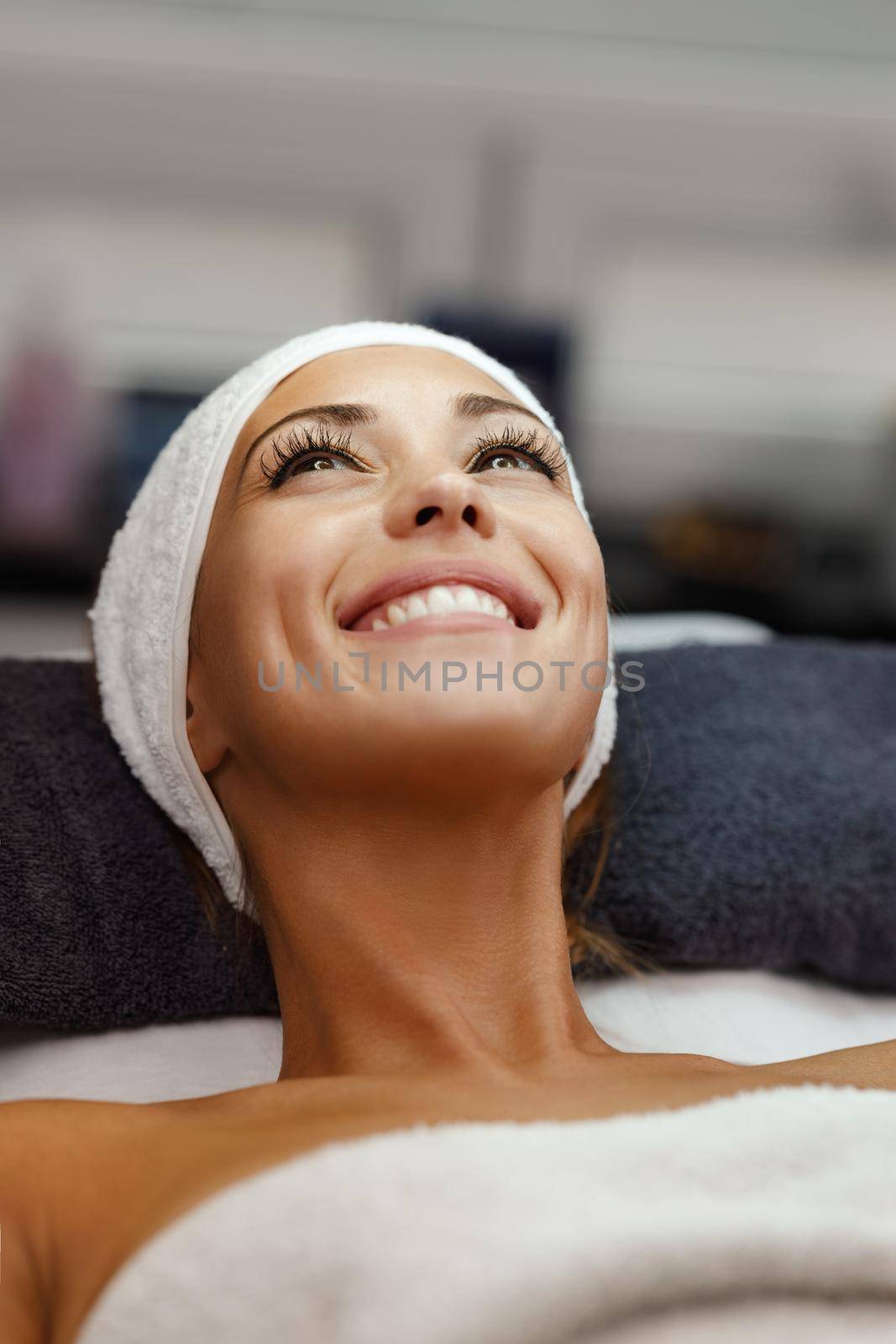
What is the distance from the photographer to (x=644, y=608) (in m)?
2.73

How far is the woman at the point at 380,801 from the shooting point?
0.69 meters

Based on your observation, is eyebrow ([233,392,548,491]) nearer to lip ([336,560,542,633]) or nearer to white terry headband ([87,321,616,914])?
white terry headband ([87,321,616,914])

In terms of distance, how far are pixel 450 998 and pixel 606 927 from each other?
0.32 meters

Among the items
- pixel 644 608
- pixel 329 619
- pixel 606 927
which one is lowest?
pixel 644 608

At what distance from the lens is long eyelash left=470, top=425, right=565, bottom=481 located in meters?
0.92

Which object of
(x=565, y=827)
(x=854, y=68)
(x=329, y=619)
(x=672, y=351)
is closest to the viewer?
(x=329, y=619)

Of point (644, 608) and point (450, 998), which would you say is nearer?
point (450, 998)

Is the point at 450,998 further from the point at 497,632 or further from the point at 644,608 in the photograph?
the point at 644,608

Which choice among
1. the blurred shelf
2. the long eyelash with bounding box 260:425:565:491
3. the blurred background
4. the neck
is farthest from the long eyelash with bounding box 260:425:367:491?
the blurred shelf

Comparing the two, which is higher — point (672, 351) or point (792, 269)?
point (792, 269)

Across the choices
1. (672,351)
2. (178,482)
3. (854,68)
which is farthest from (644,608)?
(178,482)

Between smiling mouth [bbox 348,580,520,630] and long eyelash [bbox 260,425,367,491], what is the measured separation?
0.15 metres

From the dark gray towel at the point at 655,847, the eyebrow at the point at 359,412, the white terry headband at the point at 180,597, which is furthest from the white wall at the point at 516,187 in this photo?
the eyebrow at the point at 359,412

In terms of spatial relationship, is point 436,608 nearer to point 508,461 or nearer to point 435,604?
point 435,604
